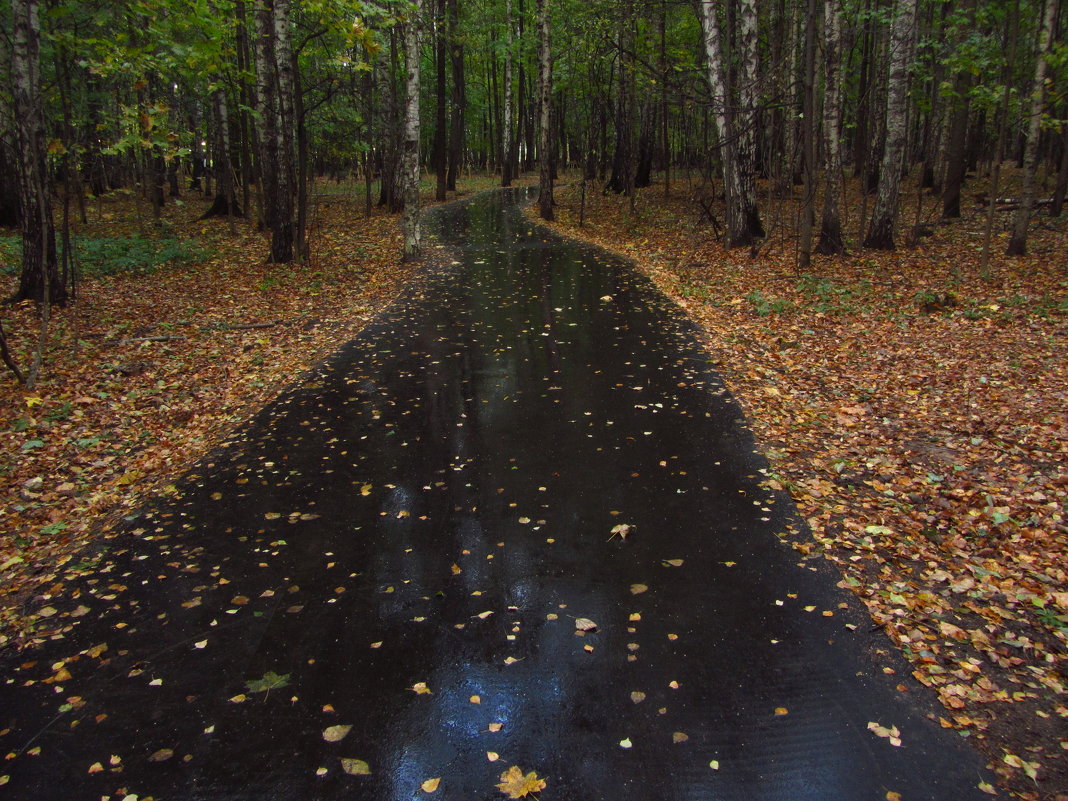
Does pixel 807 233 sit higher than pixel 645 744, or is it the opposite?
pixel 807 233

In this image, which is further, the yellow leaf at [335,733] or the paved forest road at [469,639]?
the yellow leaf at [335,733]

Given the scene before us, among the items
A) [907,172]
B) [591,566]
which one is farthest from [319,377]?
[907,172]

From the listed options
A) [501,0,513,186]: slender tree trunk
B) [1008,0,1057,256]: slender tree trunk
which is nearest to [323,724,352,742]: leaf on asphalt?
[1008,0,1057,256]: slender tree trunk

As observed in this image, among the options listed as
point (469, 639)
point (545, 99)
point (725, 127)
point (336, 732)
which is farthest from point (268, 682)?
point (545, 99)

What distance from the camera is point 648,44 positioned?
22969mm

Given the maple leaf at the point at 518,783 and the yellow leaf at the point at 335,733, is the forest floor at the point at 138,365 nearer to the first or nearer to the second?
the yellow leaf at the point at 335,733

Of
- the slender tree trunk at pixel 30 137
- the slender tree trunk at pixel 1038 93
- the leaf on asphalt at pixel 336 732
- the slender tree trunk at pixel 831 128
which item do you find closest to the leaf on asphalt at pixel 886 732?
the leaf on asphalt at pixel 336 732

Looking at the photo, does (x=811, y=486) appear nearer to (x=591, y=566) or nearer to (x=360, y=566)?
(x=591, y=566)

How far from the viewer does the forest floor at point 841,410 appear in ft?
12.4

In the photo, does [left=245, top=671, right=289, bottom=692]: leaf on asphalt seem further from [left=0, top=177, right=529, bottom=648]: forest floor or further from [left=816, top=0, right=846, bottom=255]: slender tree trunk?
[left=816, top=0, right=846, bottom=255]: slender tree trunk

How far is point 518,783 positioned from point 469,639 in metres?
1.01

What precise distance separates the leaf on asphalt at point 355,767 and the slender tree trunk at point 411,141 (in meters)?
13.2

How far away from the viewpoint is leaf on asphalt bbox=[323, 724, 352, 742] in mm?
3145

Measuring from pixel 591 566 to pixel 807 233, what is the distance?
34.6 ft
